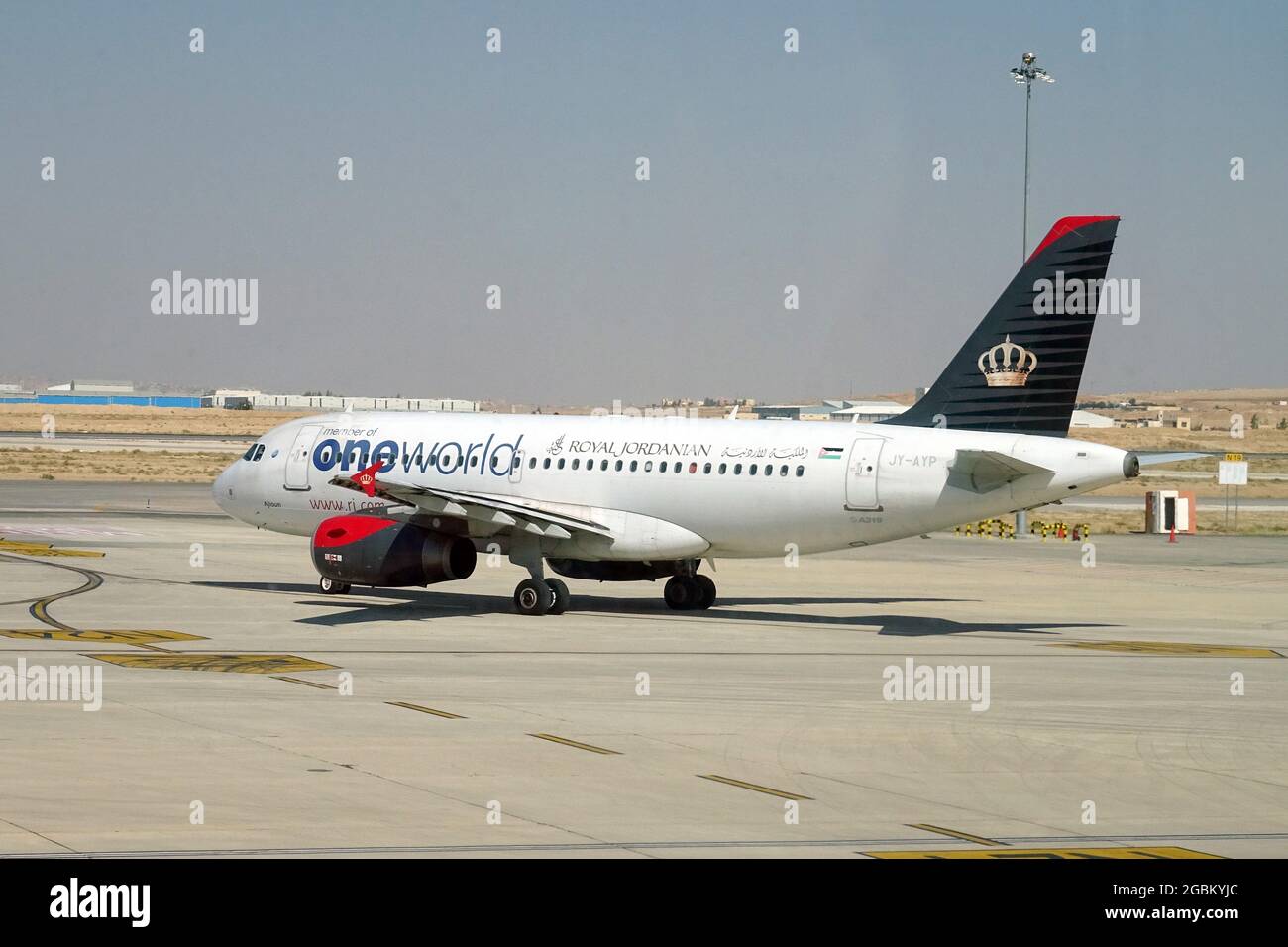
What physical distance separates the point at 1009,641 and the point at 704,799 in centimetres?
1587

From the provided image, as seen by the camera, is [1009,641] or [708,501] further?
[708,501]

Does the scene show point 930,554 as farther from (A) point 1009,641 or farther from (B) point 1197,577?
(A) point 1009,641

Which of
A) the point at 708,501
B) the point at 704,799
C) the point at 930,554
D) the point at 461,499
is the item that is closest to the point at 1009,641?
the point at 708,501

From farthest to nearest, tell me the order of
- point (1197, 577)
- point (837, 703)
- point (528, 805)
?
1. point (1197, 577)
2. point (837, 703)
3. point (528, 805)

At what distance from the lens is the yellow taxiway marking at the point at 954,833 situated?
14.2 m

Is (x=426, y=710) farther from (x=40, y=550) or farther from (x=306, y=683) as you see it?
(x=40, y=550)

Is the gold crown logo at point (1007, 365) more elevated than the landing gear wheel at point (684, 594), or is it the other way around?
the gold crown logo at point (1007, 365)

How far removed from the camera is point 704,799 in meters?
15.9

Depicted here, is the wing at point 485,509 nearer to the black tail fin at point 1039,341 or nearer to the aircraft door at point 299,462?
the aircraft door at point 299,462

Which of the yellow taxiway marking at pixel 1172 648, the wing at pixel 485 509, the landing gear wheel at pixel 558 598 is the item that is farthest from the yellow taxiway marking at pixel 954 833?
→ the landing gear wheel at pixel 558 598

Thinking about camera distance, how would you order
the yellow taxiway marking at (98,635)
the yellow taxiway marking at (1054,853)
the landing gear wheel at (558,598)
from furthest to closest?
the landing gear wheel at (558,598)
the yellow taxiway marking at (98,635)
the yellow taxiway marking at (1054,853)

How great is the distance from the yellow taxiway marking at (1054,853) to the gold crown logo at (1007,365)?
18.9 meters

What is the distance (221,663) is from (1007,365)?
1665cm
